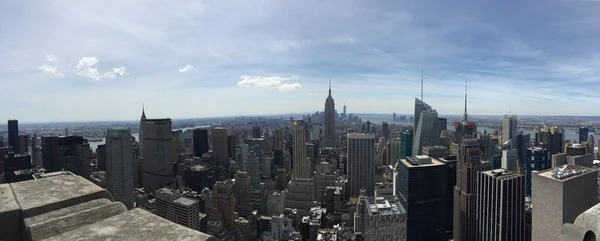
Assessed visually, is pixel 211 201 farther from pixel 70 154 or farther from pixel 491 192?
pixel 491 192

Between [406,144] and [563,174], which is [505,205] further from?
[406,144]

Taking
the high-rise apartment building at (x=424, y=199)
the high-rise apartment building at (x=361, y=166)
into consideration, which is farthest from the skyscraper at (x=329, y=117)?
the high-rise apartment building at (x=424, y=199)

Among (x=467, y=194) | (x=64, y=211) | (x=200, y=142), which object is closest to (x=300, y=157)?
(x=200, y=142)

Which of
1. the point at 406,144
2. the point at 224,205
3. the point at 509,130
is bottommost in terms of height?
the point at 224,205

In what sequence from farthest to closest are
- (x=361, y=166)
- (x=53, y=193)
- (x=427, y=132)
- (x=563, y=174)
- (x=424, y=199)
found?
(x=427, y=132) → (x=361, y=166) → (x=424, y=199) → (x=563, y=174) → (x=53, y=193)

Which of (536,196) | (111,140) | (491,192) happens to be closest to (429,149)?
(491,192)

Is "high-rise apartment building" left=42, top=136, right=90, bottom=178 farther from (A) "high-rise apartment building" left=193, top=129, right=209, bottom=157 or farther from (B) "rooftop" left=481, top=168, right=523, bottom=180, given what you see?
(B) "rooftop" left=481, top=168, right=523, bottom=180

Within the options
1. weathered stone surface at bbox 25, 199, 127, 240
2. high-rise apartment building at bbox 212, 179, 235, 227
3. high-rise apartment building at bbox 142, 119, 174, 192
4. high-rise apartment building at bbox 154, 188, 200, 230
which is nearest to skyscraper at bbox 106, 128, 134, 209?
high-rise apartment building at bbox 142, 119, 174, 192
